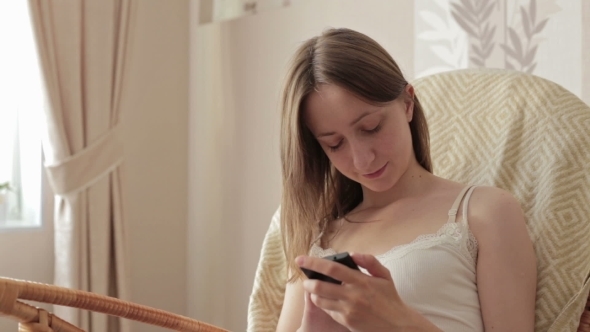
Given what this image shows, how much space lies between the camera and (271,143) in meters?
2.45

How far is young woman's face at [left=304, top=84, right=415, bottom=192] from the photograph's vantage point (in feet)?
4.02

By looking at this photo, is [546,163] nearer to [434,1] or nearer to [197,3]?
[434,1]

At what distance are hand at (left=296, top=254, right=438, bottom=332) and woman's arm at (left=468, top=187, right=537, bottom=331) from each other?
0.21 meters

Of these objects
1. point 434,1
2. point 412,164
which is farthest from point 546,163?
point 434,1

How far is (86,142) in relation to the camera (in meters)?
2.41

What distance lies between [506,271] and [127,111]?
1854 mm

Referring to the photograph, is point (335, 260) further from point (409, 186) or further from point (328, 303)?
point (409, 186)

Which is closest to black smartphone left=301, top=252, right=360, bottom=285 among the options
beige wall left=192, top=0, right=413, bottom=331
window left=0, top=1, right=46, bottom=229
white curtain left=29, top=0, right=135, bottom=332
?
beige wall left=192, top=0, right=413, bottom=331

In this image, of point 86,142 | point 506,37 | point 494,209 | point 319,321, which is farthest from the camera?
point 86,142

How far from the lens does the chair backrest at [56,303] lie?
3.47ft

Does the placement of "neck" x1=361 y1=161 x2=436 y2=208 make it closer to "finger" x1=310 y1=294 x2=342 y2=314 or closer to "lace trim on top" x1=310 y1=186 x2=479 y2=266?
"lace trim on top" x1=310 y1=186 x2=479 y2=266

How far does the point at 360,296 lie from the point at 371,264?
0.04m

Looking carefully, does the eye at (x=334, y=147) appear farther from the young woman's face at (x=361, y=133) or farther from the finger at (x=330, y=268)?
the finger at (x=330, y=268)

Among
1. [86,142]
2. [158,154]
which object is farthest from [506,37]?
[158,154]
